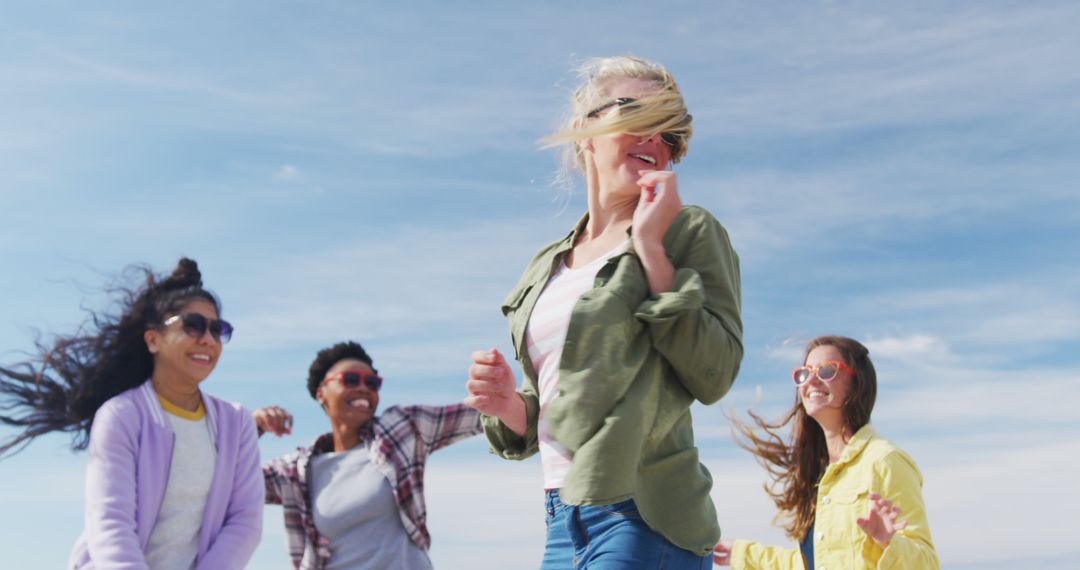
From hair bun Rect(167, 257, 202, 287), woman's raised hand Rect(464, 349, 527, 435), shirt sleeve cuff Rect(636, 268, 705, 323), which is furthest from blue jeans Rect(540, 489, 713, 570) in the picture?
hair bun Rect(167, 257, 202, 287)

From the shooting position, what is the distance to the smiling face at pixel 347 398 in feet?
27.7

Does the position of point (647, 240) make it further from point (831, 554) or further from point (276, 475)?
point (276, 475)

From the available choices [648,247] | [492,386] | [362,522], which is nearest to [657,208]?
[648,247]

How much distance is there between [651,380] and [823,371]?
4.19 m

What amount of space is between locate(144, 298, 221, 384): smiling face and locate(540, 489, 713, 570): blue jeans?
422 cm

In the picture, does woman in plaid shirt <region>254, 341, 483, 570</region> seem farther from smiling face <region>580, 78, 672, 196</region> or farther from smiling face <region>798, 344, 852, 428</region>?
smiling face <region>580, 78, 672, 196</region>

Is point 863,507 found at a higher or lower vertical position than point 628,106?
lower

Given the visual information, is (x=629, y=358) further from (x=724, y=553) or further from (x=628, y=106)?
(x=724, y=553)

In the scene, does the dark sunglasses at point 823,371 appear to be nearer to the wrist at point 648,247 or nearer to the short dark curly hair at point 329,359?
the short dark curly hair at point 329,359

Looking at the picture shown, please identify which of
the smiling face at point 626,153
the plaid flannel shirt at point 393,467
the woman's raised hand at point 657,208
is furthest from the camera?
the plaid flannel shirt at point 393,467

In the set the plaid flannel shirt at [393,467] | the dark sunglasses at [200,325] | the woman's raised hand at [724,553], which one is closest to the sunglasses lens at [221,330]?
the dark sunglasses at [200,325]

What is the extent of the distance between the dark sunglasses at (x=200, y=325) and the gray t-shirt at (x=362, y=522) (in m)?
1.51

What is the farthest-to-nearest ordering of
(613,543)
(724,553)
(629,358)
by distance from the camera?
1. (724,553)
2. (629,358)
3. (613,543)

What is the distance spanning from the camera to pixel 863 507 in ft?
21.4
